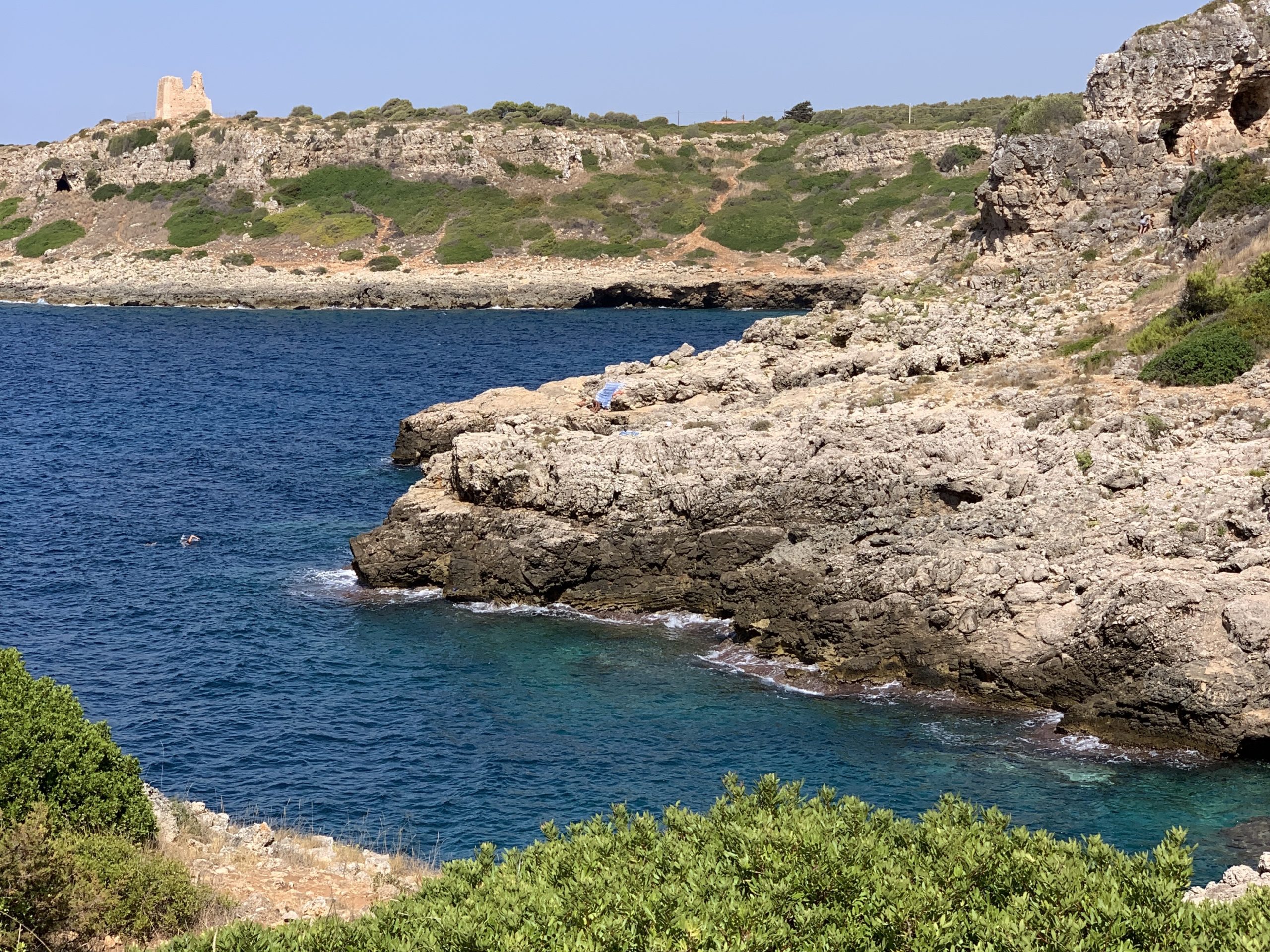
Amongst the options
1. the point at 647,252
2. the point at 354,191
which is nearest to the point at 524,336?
the point at 647,252

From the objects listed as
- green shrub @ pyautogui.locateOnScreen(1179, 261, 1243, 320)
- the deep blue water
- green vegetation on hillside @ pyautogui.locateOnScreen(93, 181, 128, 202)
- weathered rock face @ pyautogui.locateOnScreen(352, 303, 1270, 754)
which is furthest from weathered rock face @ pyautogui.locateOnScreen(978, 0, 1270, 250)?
green vegetation on hillside @ pyautogui.locateOnScreen(93, 181, 128, 202)

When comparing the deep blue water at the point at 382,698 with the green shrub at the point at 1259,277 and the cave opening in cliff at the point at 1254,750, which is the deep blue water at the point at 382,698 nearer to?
the cave opening in cliff at the point at 1254,750

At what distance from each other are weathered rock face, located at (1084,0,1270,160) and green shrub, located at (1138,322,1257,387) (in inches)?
589

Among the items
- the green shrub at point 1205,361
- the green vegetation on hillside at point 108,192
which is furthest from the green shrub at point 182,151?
the green shrub at point 1205,361

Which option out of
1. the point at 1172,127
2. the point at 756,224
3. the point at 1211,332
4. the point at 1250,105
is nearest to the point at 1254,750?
the point at 1211,332

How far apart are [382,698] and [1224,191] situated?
99.7 ft

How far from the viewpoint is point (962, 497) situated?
3084 centimetres

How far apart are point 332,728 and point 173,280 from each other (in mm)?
99680

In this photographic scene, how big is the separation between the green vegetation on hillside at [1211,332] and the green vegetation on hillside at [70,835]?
26764 mm

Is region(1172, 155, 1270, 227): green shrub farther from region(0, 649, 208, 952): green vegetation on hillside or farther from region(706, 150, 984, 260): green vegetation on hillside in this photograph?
region(706, 150, 984, 260): green vegetation on hillside

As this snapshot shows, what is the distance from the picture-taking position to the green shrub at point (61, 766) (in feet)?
53.3

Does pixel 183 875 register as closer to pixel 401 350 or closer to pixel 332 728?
pixel 332 728

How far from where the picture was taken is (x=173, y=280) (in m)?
118

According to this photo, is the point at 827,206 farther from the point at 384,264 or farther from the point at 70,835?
the point at 70,835
